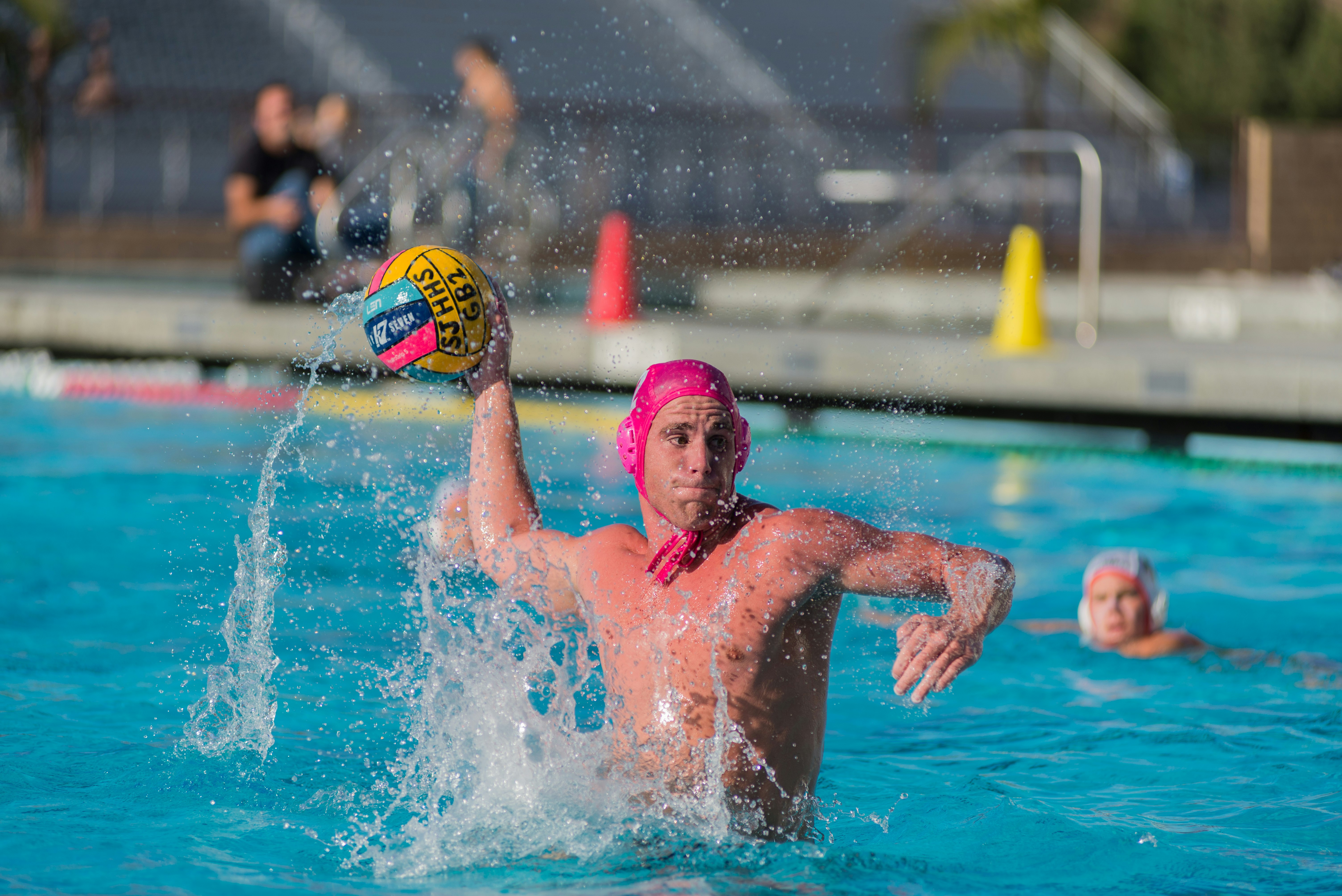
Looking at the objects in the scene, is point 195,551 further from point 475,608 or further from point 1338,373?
point 1338,373

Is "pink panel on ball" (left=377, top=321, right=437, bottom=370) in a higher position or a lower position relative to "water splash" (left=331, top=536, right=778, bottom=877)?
higher

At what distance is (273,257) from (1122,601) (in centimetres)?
683

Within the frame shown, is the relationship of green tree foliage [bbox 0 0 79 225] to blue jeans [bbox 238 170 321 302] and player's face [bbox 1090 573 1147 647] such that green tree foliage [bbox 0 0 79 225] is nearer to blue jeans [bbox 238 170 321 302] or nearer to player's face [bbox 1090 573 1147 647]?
blue jeans [bbox 238 170 321 302]

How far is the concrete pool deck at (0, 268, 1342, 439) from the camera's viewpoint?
26.5ft

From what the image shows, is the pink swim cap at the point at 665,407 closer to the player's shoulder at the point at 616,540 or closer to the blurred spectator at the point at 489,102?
the player's shoulder at the point at 616,540

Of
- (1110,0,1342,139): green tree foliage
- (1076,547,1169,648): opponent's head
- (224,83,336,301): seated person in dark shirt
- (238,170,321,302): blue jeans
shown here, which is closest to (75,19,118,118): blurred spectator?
(224,83,336,301): seated person in dark shirt

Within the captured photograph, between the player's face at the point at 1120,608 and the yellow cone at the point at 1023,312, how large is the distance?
3.73 metres

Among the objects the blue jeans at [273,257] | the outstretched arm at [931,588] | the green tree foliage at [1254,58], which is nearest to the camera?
the outstretched arm at [931,588]

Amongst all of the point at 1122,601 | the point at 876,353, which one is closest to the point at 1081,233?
the point at 876,353

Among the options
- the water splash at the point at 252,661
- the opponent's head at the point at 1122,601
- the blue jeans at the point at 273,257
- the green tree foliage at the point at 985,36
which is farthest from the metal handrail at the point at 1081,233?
the water splash at the point at 252,661

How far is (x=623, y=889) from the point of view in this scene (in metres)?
2.92

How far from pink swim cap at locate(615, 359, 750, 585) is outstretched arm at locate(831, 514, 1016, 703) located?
0.28m

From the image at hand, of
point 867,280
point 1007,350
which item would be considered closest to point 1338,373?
point 1007,350

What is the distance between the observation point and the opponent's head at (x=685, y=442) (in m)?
2.79
